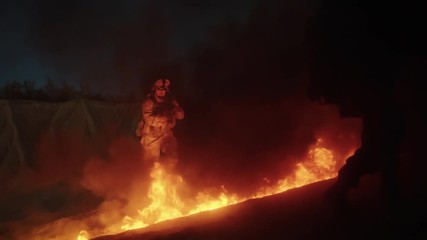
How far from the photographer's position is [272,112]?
2028 cm

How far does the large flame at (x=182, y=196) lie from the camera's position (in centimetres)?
1392

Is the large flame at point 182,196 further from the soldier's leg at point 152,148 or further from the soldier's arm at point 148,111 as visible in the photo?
the soldier's arm at point 148,111

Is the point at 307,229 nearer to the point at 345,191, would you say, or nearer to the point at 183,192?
the point at 345,191

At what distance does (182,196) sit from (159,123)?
8.64ft

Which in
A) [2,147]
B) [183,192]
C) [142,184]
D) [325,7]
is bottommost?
[183,192]

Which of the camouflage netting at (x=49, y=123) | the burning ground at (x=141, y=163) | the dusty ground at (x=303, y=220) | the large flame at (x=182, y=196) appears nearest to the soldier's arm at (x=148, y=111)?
the large flame at (x=182, y=196)

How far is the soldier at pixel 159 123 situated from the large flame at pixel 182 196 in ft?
1.29

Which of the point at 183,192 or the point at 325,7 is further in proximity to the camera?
the point at 183,192

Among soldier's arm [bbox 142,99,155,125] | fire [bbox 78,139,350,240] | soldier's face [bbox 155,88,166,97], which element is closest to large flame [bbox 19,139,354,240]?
fire [bbox 78,139,350,240]

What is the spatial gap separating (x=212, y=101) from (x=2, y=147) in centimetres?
1754

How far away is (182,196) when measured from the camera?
15.4m

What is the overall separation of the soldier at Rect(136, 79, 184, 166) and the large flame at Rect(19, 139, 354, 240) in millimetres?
394

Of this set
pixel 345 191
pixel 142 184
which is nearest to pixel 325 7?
pixel 345 191

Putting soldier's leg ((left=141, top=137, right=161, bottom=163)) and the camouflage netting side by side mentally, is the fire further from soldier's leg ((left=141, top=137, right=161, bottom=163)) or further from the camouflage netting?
the camouflage netting
